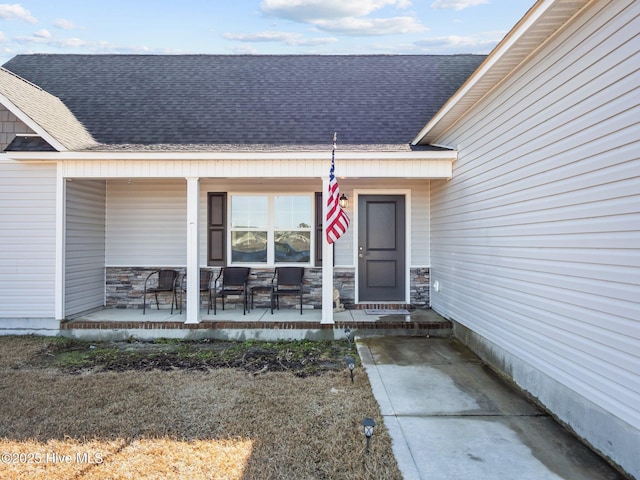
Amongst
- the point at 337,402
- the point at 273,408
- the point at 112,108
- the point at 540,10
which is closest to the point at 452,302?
the point at 337,402

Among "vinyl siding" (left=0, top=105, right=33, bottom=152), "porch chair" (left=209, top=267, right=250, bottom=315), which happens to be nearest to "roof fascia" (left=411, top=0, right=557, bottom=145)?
"porch chair" (left=209, top=267, right=250, bottom=315)

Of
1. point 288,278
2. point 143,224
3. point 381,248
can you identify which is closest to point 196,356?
point 288,278

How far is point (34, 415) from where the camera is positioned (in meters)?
3.38

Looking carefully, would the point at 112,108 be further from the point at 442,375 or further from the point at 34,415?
the point at 442,375

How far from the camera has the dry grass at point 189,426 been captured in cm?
262

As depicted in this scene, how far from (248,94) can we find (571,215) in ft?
22.3

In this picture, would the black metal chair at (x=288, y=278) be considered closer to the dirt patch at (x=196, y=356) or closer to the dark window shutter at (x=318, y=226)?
the dark window shutter at (x=318, y=226)

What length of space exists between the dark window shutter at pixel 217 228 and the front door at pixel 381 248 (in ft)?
8.19

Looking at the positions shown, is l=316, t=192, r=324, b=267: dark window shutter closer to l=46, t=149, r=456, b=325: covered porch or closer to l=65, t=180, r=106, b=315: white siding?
l=46, t=149, r=456, b=325: covered porch

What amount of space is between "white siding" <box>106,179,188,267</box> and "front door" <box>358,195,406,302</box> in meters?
3.30

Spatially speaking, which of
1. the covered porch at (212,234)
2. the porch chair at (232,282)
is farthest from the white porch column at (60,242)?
the porch chair at (232,282)

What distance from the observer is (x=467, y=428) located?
3137 mm

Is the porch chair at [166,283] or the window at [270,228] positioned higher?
the window at [270,228]

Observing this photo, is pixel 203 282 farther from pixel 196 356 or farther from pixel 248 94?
pixel 248 94
